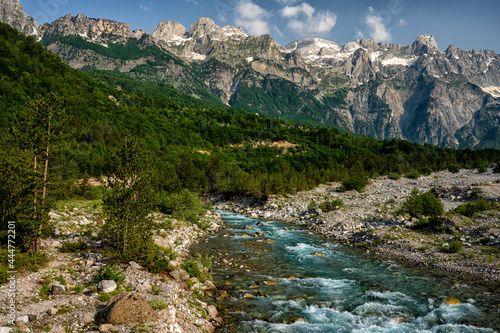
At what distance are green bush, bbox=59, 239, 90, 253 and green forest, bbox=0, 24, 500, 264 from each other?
2.25 m

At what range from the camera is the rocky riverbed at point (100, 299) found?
880 centimetres

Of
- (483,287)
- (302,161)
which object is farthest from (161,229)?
(302,161)

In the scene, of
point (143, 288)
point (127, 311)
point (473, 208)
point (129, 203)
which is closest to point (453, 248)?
point (473, 208)

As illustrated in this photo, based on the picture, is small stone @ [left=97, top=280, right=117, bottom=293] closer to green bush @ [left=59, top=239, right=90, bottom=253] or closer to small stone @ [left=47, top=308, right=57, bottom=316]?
small stone @ [left=47, top=308, right=57, bottom=316]

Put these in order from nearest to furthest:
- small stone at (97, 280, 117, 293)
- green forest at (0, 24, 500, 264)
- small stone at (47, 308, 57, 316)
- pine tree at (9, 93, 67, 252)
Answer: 1. small stone at (47, 308, 57, 316)
2. small stone at (97, 280, 117, 293)
3. pine tree at (9, 93, 67, 252)
4. green forest at (0, 24, 500, 264)

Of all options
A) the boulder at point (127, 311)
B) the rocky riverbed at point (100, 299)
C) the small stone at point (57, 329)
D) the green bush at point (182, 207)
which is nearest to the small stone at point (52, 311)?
the rocky riverbed at point (100, 299)

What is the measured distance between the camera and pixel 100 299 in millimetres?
10648

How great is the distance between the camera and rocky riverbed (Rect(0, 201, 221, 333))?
880 cm

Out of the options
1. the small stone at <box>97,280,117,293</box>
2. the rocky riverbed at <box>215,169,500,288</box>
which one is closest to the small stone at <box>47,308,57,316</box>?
the small stone at <box>97,280,117,293</box>

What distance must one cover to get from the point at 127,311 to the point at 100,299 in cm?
228

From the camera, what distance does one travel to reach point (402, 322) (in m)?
11.6

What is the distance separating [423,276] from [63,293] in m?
20.1

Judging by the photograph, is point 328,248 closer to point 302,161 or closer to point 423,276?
point 423,276

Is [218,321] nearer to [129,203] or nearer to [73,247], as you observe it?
[129,203]
